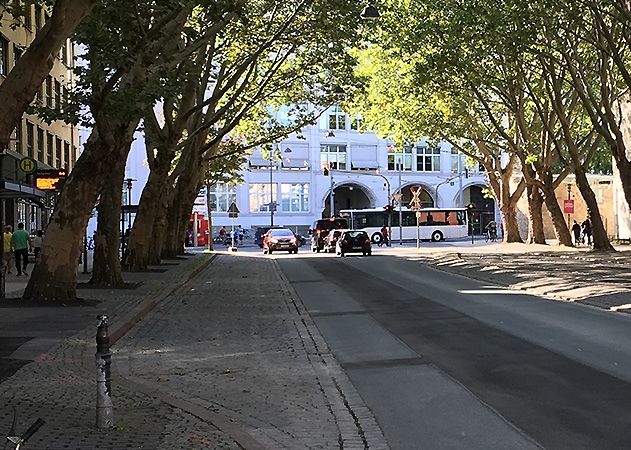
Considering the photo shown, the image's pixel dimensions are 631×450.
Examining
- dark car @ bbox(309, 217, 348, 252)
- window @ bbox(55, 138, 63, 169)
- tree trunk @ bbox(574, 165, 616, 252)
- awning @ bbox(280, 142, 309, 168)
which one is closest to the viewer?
tree trunk @ bbox(574, 165, 616, 252)

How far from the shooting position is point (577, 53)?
3153 cm

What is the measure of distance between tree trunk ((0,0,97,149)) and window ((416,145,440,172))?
8108 centimetres

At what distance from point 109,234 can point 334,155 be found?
223 feet

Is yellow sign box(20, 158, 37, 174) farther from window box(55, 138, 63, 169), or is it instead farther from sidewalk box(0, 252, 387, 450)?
window box(55, 138, 63, 169)

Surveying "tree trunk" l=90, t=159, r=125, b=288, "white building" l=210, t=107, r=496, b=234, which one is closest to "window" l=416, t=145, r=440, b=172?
"white building" l=210, t=107, r=496, b=234

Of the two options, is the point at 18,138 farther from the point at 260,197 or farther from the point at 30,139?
the point at 260,197

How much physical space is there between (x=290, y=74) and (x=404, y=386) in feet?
87.9

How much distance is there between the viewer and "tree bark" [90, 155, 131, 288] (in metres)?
20.9

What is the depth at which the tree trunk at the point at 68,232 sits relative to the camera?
17000 millimetres

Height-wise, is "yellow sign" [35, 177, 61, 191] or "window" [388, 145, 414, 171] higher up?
"window" [388, 145, 414, 171]

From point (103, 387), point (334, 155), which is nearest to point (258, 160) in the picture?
point (334, 155)

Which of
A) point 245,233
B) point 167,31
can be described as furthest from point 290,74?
point 245,233

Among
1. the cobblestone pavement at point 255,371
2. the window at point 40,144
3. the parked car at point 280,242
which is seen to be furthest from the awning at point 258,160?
the cobblestone pavement at point 255,371

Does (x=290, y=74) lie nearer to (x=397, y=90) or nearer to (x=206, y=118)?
(x=206, y=118)
